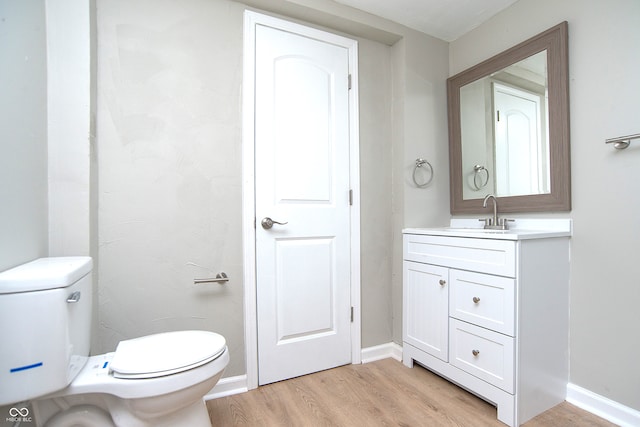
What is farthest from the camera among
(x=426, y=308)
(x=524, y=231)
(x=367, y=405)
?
(x=426, y=308)

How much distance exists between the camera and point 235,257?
168 centimetres

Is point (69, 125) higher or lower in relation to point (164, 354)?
higher

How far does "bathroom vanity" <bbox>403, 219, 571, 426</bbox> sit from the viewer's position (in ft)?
4.50

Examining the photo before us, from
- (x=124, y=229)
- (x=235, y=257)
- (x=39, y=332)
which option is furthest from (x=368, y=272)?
(x=39, y=332)

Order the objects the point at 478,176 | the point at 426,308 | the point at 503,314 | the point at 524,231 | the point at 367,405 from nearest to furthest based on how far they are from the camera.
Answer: the point at 503,314 < the point at 367,405 < the point at 524,231 < the point at 426,308 < the point at 478,176

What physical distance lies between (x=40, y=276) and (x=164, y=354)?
0.47 metres

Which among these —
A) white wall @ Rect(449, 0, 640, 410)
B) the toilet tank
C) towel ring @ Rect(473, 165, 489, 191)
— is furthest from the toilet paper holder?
white wall @ Rect(449, 0, 640, 410)

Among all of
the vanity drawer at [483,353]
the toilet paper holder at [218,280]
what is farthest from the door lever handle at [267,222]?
the vanity drawer at [483,353]

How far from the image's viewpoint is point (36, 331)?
90cm

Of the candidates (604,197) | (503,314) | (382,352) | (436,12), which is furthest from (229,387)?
(436,12)

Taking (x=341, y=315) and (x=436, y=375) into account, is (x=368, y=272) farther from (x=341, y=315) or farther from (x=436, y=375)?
(x=436, y=375)

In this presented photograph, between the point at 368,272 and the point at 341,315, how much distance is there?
0.34 meters

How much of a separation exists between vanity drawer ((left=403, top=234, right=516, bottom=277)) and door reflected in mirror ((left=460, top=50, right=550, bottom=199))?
0.54 metres

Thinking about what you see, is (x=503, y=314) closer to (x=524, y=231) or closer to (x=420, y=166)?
(x=524, y=231)
